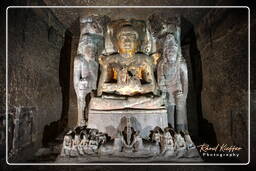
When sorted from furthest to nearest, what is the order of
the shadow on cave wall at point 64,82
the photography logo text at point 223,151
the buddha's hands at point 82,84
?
the shadow on cave wall at point 64,82 < the buddha's hands at point 82,84 < the photography logo text at point 223,151

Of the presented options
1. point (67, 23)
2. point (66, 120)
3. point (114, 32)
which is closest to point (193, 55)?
point (114, 32)

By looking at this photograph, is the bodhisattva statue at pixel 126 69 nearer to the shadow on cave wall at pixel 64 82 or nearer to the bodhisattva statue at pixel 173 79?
the bodhisattva statue at pixel 173 79

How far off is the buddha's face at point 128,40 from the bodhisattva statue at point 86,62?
617 mm

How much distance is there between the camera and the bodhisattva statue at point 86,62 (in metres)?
4.42

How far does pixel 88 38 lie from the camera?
4.55 m

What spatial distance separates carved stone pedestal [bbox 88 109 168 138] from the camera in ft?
12.2

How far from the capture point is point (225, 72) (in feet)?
13.3

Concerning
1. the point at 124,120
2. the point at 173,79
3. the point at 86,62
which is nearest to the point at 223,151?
the point at 173,79

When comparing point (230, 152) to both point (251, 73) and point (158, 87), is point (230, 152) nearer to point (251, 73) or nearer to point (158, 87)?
point (251, 73)

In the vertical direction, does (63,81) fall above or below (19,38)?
below

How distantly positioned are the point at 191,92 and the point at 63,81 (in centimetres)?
400

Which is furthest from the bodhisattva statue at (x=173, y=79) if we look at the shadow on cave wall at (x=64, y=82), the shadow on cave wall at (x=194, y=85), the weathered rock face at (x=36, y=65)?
the shadow on cave wall at (x=64, y=82)

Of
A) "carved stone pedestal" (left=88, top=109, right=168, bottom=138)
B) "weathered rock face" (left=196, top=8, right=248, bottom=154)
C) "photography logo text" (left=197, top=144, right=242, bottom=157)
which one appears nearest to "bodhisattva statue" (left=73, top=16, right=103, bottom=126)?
"carved stone pedestal" (left=88, top=109, right=168, bottom=138)

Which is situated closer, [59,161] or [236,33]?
[59,161]
